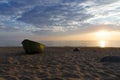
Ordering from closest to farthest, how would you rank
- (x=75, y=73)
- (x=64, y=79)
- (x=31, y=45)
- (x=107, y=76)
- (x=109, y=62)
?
(x=64, y=79), (x=107, y=76), (x=75, y=73), (x=109, y=62), (x=31, y=45)

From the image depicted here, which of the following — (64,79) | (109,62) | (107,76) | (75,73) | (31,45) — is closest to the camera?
(64,79)

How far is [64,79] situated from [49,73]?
110cm

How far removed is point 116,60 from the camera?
425 inches

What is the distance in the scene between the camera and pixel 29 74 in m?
7.70

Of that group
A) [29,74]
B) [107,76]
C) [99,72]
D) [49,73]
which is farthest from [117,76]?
[29,74]

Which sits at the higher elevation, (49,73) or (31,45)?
(31,45)

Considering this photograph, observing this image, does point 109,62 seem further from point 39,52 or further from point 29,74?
point 39,52

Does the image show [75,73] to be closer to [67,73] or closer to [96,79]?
[67,73]

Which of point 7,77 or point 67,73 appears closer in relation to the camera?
point 7,77

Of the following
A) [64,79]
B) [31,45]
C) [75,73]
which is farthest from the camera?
[31,45]

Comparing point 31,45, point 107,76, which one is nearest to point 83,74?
point 107,76

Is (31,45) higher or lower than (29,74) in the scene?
higher

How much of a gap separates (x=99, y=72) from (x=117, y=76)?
84 centimetres

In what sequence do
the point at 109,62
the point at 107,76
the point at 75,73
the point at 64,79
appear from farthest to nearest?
the point at 109,62 → the point at 75,73 → the point at 107,76 → the point at 64,79
